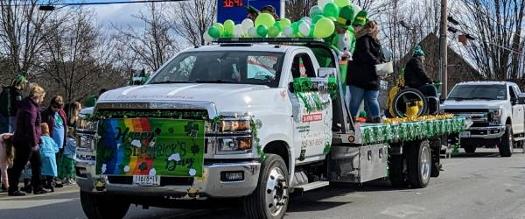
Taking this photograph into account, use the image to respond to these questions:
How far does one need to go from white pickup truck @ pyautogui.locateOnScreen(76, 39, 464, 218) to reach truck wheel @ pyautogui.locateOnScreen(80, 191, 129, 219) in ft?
0.04

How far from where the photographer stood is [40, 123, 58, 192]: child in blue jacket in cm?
1241

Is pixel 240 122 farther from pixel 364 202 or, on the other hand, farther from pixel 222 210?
pixel 364 202

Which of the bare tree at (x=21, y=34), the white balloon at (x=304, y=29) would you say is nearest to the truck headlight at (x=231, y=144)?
the white balloon at (x=304, y=29)

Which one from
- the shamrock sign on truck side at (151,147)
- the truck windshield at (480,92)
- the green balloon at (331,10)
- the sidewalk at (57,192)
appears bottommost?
the sidewalk at (57,192)

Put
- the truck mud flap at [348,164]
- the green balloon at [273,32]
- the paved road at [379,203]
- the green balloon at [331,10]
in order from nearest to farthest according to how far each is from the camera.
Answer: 1. the paved road at [379,203]
2. the truck mud flap at [348,164]
3. the green balloon at [273,32]
4. the green balloon at [331,10]

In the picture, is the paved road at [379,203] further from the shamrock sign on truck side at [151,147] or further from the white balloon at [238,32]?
the white balloon at [238,32]

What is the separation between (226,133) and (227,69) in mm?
1549

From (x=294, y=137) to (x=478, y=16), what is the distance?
38.9 meters

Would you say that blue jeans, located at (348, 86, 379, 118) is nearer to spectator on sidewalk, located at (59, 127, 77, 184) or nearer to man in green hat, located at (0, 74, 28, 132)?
spectator on sidewalk, located at (59, 127, 77, 184)

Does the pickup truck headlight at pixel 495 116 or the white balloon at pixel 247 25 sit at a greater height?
the white balloon at pixel 247 25

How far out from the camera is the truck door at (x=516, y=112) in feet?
72.9

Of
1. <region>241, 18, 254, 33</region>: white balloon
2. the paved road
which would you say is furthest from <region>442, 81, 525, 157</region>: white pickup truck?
<region>241, 18, 254, 33</region>: white balloon

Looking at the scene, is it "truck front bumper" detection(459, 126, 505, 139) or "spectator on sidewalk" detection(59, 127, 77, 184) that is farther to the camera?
"truck front bumper" detection(459, 126, 505, 139)

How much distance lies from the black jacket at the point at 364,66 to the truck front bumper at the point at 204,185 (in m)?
3.53
